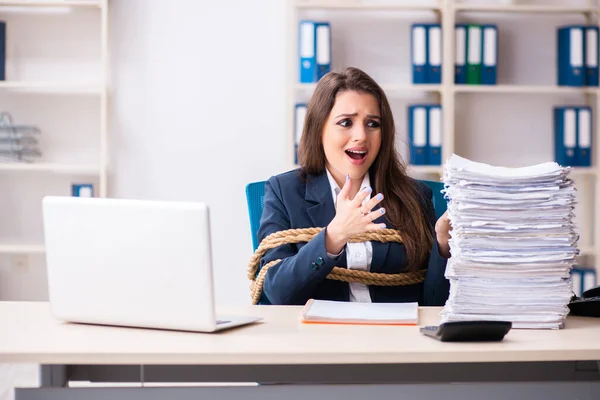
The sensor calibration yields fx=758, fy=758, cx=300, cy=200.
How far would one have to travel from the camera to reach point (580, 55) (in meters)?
3.91

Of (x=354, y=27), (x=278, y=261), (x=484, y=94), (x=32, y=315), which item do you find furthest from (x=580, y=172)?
(x=32, y=315)

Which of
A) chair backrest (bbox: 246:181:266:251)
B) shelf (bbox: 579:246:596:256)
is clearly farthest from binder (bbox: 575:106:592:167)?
chair backrest (bbox: 246:181:266:251)

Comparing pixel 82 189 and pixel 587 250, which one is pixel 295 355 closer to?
pixel 82 189

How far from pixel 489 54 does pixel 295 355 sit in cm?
301

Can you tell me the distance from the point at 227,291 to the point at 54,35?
1622mm

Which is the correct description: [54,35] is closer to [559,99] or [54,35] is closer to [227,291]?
[227,291]

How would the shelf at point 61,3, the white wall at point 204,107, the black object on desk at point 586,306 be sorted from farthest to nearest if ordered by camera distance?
the white wall at point 204,107 < the shelf at point 61,3 < the black object on desk at point 586,306

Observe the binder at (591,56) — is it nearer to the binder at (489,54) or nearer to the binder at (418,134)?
the binder at (489,54)

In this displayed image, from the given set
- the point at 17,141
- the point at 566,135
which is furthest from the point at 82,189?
the point at 566,135

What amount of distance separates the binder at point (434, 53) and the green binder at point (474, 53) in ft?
0.49

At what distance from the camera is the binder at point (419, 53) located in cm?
381

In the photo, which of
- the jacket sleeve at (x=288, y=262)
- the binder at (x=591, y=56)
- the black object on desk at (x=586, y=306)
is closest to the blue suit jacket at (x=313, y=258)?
the jacket sleeve at (x=288, y=262)

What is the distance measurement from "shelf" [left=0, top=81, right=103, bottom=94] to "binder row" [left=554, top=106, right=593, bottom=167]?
237 cm

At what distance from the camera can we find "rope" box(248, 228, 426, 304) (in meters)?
1.83
